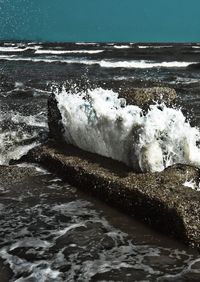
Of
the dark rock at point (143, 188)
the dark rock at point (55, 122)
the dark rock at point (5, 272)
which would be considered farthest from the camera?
the dark rock at point (55, 122)

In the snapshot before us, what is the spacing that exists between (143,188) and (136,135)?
133 centimetres

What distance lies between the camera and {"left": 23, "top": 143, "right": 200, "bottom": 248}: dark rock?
4.96 metres

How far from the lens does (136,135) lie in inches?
266

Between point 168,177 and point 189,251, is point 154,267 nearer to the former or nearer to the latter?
point 189,251

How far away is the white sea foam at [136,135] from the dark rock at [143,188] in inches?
9.8

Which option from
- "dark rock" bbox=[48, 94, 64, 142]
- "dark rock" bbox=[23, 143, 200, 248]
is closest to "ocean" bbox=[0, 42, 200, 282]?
"dark rock" bbox=[23, 143, 200, 248]

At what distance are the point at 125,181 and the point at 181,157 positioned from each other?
129cm

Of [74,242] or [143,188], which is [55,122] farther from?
[74,242]

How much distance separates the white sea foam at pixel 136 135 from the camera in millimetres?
6605

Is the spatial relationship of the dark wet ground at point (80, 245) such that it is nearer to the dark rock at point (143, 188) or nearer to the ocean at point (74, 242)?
the ocean at point (74, 242)

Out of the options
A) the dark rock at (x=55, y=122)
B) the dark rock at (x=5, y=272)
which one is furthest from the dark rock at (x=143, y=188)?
the dark rock at (x=55, y=122)

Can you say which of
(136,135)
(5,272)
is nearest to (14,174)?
(136,135)

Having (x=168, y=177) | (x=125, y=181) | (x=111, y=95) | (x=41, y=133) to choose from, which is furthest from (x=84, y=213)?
(x=41, y=133)

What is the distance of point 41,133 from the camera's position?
10617 millimetres
